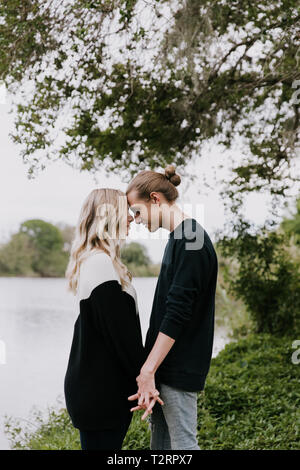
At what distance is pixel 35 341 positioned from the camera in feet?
27.3

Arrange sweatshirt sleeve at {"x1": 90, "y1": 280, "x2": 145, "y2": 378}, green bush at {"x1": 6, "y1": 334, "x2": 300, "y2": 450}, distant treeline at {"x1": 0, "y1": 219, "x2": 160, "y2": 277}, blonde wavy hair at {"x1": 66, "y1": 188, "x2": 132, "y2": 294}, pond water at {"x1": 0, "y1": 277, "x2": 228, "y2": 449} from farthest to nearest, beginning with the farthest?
distant treeline at {"x1": 0, "y1": 219, "x2": 160, "y2": 277} < pond water at {"x1": 0, "y1": 277, "x2": 228, "y2": 449} < green bush at {"x1": 6, "y1": 334, "x2": 300, "y2": 450} < blonde wavy hair at {"x1": 66, "y1": 188, "x2": 132, "y2": 294} < sweatshirt sleeve at {"x1": 90, "y1": 280, "x2": 145, "y2": 378}

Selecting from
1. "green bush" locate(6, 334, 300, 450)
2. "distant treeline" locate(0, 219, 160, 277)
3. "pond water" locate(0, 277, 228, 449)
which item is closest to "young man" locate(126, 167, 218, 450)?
"pond water" locate(0, 277, 228, 449)

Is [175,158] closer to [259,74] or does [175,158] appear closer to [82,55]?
[259,74]

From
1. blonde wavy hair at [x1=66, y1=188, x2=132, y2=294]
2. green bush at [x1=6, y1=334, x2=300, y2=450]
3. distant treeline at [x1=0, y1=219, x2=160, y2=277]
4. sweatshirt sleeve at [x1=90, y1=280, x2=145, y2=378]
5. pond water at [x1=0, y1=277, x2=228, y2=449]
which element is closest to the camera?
sweatshirt sleeve at [x1=90, y1=280, x2=145, y2=378]

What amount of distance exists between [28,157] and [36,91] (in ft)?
1.74

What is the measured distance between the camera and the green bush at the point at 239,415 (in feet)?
11.6

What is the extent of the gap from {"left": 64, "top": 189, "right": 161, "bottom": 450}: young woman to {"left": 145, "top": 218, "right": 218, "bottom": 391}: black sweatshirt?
11 cm

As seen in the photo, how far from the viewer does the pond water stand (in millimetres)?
5727

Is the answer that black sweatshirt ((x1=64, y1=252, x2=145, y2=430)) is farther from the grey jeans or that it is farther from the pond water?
the pond water

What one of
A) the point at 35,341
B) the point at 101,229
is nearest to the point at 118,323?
the point at 101,229

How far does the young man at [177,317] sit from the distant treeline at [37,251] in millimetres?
12144

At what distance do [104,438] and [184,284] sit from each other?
2.18 ft
